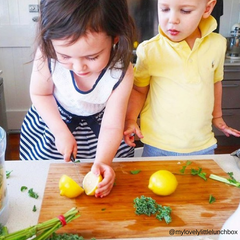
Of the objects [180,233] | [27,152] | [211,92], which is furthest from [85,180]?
[211,92]

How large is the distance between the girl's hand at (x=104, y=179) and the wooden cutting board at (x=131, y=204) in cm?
2

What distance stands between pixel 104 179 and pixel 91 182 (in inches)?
1.4

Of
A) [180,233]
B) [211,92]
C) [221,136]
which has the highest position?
[211,92]

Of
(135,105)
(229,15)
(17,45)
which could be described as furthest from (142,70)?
(229,15)

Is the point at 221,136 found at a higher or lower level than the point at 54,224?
lower

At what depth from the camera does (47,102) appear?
3.11 ft

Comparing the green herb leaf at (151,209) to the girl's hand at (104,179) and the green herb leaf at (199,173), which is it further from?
the green herb leaf at (199,173)

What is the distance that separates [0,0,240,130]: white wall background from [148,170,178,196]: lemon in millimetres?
2139

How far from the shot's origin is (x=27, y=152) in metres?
1.13

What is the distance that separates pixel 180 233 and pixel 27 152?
69 cm

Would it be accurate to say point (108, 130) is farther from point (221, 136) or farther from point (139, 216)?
point (221, 136)

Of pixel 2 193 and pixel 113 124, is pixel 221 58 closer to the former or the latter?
pixel 113 124

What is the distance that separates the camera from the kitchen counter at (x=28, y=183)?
2.19 feet

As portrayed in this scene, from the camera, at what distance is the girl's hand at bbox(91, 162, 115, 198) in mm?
732
